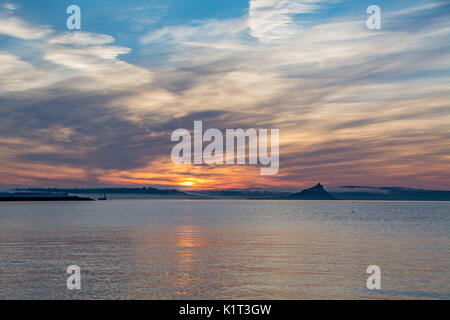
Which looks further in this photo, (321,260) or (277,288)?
(321,260)

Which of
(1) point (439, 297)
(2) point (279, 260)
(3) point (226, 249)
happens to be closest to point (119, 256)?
(3) point (226, 249)

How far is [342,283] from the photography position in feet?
106

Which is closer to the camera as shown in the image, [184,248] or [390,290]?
[390,290]

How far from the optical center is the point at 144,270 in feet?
120

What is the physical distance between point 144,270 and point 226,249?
1741cm

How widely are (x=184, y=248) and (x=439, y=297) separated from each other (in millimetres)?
32059
